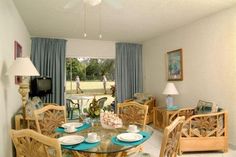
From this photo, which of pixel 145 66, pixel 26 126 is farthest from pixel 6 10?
pixel 145 66

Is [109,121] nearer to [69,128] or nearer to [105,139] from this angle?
[105,139]

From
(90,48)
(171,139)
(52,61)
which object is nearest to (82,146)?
(171,139)

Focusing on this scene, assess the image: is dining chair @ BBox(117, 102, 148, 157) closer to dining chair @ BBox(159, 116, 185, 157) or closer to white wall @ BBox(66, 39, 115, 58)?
dining chair @ BBox(159, 116, 185, 157)

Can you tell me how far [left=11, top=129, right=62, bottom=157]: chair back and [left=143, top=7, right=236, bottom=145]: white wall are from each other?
131 inches

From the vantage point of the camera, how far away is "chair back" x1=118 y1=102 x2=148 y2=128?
2.85 meters

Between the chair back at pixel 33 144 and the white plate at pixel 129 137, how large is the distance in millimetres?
712

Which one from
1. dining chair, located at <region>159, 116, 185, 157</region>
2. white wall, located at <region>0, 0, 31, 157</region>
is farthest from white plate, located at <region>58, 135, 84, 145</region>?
white wall, located at <region>0, 0, 31, 157</region>

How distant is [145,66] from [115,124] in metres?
4.67

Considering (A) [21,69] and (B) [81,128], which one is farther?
(A) [21,69]

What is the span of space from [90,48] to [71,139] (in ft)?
15.1

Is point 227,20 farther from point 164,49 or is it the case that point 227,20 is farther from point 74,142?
point 74,142

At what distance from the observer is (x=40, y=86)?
4.99 metres

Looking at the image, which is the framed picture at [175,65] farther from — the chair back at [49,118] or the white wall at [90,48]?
the chair back at [49,118]

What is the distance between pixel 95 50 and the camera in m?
6.29
